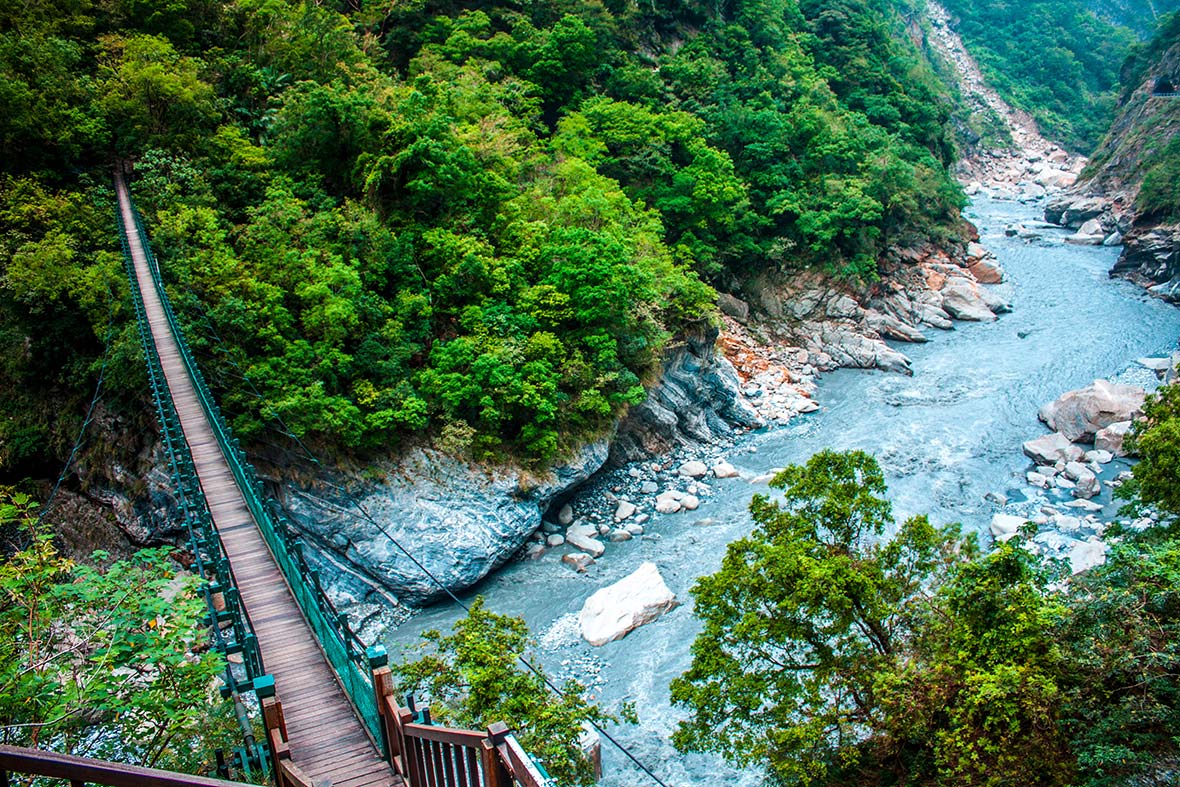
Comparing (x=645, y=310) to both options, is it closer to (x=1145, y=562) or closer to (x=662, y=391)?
(x=662, y=391)

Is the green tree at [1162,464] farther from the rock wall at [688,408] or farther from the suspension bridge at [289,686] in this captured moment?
the suspension bridge at [289,686]

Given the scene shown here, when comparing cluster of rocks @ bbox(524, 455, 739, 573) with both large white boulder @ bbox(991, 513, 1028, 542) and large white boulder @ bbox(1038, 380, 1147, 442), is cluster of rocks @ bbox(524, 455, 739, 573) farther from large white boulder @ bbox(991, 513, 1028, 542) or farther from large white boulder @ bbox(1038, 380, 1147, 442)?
large white boulder @ bbox(1038, 380, 1147, 442)

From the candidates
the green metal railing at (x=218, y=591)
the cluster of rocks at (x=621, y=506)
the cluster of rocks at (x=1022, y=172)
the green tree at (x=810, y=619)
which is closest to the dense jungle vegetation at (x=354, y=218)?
the cluster of rocks at (x=621, y=506)

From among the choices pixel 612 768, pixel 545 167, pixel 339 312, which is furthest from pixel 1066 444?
pixel 339 312

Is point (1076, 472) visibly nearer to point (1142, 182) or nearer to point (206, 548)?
point (206, 548)

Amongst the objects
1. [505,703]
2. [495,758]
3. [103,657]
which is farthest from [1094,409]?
[103,657]
